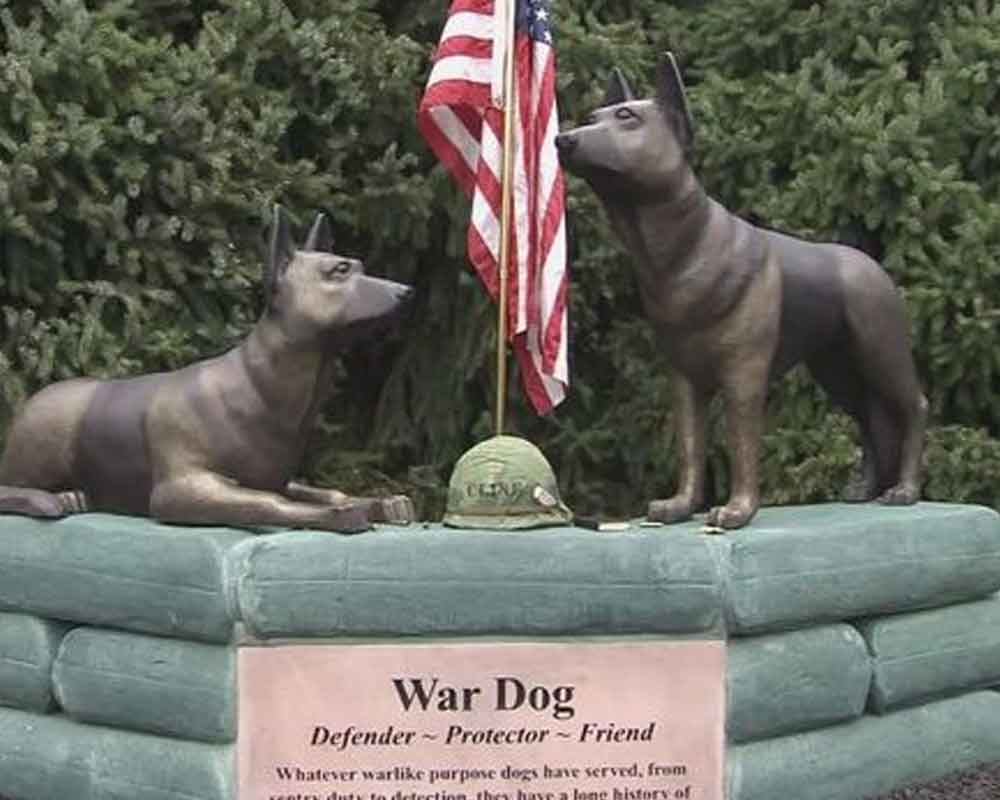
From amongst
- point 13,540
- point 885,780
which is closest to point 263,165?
point 13,540

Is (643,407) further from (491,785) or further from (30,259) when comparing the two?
(491,785)

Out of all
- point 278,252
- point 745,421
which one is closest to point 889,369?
point 745,421

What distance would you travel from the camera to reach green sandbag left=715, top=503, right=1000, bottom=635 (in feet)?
15.3

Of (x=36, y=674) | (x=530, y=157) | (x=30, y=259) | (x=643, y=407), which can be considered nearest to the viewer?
(x=36, y=674)

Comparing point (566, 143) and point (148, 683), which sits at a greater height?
point (566, 143)

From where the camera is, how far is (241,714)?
178 inches

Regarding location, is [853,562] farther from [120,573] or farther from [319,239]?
[120,573]

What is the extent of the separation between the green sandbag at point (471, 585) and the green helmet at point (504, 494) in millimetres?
183

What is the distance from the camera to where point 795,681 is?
188 inches

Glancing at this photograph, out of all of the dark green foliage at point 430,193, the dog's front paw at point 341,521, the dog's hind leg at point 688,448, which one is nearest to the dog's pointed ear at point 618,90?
the dog's hind leg at point 688,448

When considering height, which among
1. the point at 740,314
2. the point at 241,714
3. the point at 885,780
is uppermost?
the point at 740,314

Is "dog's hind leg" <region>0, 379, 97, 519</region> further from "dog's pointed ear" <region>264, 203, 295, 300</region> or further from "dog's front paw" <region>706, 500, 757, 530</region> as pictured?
"dog's front paw" <region>706, 500, 757, 530</region>

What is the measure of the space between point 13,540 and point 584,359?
3351 mm

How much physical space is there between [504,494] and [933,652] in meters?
1.36
